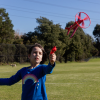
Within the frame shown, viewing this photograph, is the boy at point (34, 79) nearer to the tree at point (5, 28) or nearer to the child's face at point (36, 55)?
the child's face at point (36, 55)

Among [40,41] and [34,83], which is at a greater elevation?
[40,41]

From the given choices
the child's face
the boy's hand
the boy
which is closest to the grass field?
the boy

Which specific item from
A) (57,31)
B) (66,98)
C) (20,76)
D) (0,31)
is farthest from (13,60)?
Answer: (20,76)

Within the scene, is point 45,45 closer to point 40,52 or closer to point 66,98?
point 66,98

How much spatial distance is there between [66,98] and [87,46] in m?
70.2

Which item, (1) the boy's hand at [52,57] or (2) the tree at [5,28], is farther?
(2) the tree at [5,28]

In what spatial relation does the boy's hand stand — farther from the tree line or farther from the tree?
the tree

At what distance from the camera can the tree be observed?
46.7m

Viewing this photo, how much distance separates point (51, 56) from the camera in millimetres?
2293

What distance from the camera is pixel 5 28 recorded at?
47.2 m

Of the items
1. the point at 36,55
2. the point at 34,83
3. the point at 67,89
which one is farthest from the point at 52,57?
the point at 67,89

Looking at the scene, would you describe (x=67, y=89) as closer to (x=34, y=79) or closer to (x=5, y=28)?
(x=34, y=79)

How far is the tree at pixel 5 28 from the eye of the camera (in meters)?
46.7

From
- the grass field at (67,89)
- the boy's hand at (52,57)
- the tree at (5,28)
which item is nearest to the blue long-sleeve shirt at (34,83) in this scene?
the boy's hand at (52,57)
